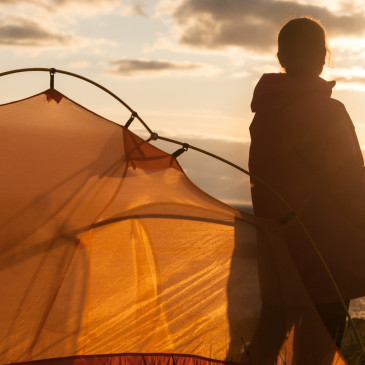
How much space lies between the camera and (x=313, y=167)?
149 inches

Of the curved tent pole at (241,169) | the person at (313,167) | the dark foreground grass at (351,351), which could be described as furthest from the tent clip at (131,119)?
the dark foreground grass at (351,351)

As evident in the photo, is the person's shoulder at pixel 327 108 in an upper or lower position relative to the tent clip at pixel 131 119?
upper

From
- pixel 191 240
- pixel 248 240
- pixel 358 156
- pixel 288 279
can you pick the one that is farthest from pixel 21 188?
pixel 358 156

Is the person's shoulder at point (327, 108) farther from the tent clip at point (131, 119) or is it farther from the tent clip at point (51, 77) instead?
the tent clip at point (51, 77)

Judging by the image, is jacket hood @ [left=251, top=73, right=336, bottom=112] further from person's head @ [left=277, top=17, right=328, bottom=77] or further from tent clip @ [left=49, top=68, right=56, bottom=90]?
tent clip @ [left=49, top=68, right=56, bottom=90]

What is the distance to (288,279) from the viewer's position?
3.83 m

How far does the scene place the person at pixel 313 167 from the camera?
3722 mm

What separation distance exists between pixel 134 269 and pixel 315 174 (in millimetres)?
1100

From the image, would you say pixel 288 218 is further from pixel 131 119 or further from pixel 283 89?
pixel 131 119

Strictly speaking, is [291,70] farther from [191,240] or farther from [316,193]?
[191,240]

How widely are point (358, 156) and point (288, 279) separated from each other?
760 mm

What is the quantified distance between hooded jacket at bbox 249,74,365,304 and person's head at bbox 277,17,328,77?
71mm

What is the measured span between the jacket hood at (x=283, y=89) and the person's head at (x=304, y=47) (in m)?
0.06

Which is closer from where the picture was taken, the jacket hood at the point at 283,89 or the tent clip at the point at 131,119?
the jacket hood at the point at 283,89
